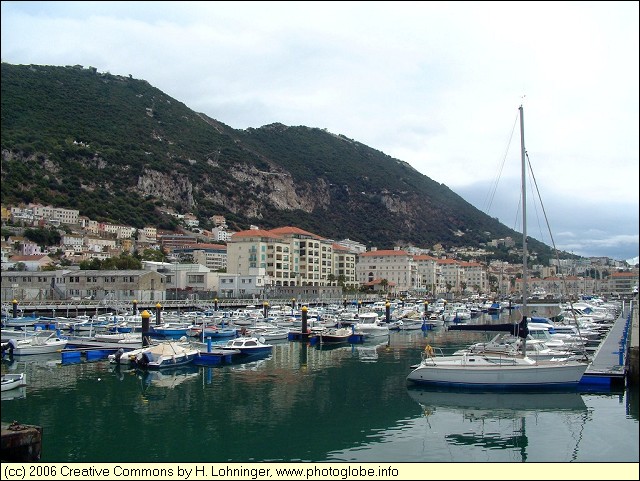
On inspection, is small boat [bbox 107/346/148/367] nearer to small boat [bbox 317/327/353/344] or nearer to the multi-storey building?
small boat [bbox 317/327/353/344]

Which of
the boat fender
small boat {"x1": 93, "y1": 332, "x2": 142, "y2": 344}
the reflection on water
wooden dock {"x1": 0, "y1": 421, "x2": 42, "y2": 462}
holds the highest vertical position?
wooden dock {"x1": 0, "y1": 421, "x2": 42, "y2": 462}

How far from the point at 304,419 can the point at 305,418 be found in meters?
0.18

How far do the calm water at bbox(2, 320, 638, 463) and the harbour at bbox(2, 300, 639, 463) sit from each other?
5 centimetres

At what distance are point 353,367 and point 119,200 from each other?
17374 cm

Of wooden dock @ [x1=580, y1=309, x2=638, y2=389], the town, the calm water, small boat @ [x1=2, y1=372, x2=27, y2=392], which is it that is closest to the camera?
the calm water

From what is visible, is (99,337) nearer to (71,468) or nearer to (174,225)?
(71,468)

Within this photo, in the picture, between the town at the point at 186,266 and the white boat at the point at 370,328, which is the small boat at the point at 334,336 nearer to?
the white boat at the point at 370,328

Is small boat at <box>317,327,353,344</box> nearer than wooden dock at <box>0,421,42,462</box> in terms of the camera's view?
No

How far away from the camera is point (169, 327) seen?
5722 centimetres

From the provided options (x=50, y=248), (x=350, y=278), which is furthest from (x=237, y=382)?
(x=50, y=248)

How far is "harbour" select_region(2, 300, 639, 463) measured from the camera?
19.3 meters

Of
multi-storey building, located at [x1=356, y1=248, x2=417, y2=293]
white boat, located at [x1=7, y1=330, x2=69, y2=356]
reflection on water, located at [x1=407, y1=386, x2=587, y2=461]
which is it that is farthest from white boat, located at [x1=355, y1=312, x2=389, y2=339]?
multi-storey building, located at [x1=356, y1=248, x2=417, y2=293]

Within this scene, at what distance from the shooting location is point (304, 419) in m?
23.5

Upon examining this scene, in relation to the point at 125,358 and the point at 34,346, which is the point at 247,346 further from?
the point at 34,346
